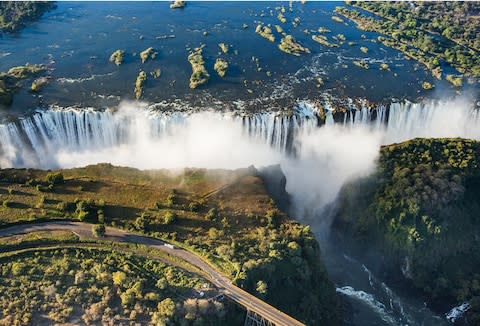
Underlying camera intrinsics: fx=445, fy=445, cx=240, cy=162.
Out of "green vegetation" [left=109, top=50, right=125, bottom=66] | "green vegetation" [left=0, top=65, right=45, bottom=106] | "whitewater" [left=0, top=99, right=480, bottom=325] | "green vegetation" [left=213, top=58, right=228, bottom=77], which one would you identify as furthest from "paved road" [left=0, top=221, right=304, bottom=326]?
"green vegetation" [left=109, top=50, right=125, bottom=66]

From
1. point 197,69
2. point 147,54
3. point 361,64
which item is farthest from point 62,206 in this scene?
point 361,64

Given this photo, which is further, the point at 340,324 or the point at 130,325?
the point at 340,324

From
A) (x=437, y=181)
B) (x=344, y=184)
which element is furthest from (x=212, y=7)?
(x=437, y=181)

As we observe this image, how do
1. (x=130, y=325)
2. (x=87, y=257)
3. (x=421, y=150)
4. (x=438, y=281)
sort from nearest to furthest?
(x=130, y=325) → (x=87, y=257) → (x=438, y=281) → (x=421, y=150)

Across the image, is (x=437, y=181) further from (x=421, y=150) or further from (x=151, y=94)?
(x=151, y=94)

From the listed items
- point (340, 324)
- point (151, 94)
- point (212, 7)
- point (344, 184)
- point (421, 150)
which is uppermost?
point (212, 7)

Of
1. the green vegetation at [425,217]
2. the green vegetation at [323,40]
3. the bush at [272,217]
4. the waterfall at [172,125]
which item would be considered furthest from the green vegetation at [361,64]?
the bush at [272,217]

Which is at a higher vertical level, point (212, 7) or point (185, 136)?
point (212, 7)

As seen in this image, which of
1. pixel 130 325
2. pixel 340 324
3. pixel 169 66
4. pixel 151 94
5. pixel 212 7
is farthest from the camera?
pixel 212 7
